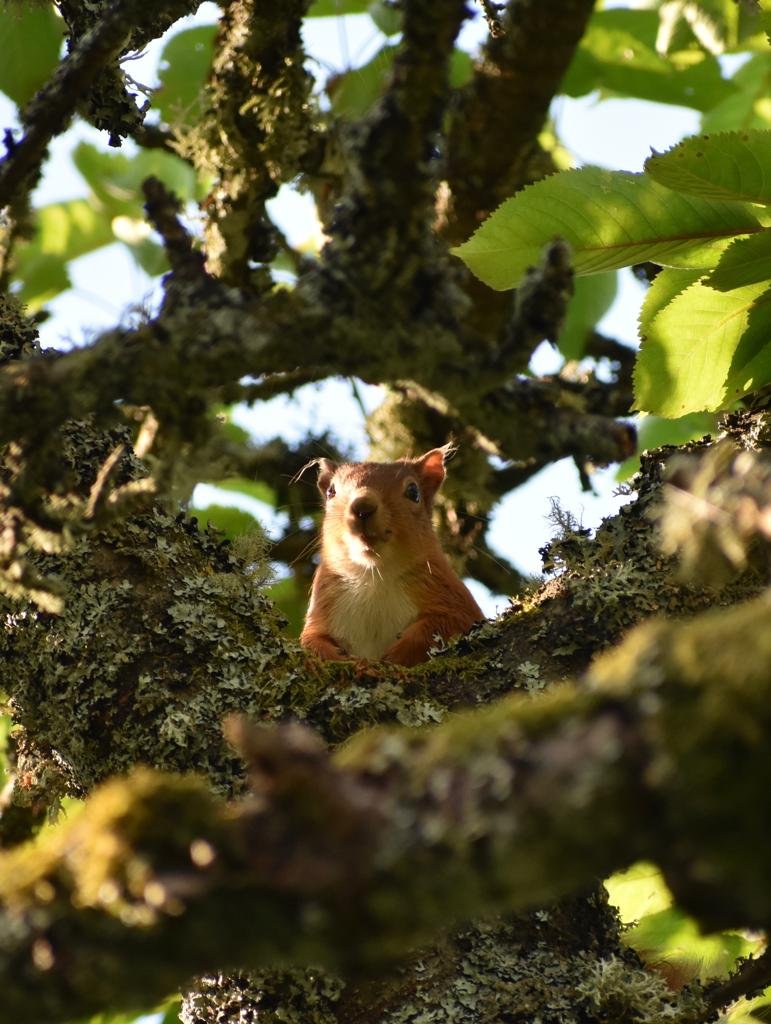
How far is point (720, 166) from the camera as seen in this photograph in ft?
8.42

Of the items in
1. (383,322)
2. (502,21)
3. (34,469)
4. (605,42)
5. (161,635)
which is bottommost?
(383,322)

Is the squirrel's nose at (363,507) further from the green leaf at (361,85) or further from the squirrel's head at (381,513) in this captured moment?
the green leaf at (361,85)

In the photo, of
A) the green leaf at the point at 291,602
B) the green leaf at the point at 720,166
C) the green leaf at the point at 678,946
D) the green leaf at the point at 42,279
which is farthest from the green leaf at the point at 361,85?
the green leaf at the point at 678,946

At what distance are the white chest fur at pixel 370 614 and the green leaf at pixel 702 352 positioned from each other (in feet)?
8.41

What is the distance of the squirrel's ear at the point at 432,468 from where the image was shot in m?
5.29

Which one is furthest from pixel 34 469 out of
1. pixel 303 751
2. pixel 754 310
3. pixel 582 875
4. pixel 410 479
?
pixel 410 479

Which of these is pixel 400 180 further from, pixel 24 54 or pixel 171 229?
pixel 24 54

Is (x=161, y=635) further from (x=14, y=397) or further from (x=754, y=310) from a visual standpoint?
(x=754, y=310)

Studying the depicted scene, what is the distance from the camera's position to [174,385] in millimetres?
1636

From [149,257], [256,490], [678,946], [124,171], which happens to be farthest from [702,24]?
[678,946]

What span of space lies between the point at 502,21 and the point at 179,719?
216 cm

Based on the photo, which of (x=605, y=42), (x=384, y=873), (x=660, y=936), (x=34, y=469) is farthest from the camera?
(x=605, y=42)

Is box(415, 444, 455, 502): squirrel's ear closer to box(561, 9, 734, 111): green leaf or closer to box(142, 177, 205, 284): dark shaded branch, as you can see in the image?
box(561, 9, 734, 111): green leaf

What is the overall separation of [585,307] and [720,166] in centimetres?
251
